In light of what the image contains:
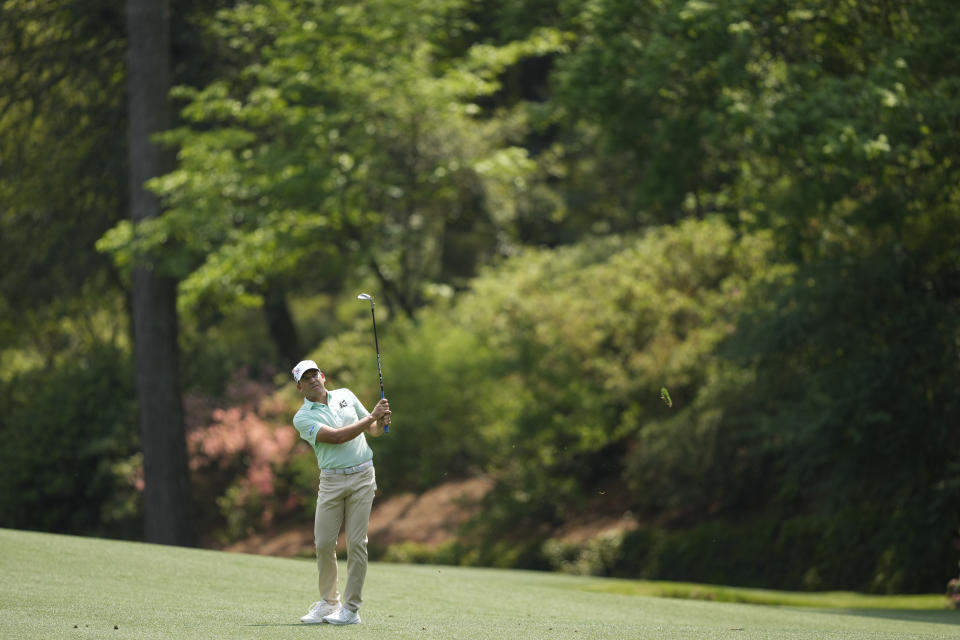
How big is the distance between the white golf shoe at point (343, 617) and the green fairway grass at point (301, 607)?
14cm

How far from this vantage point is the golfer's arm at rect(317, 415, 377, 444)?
8.55 m

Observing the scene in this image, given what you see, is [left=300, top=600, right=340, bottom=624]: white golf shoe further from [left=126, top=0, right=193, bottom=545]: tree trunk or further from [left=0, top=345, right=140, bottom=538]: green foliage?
[left=0, top=345, right=140, bottom=538]: green foliage

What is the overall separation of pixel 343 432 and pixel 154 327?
14473 millimetres

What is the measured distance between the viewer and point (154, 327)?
73.0ft

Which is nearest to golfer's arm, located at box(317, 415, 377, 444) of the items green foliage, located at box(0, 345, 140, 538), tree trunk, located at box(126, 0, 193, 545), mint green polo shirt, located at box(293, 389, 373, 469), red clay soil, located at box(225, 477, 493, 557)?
mint green polo shirt, located at box(293, 389, 373, 469)

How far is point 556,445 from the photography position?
21.7 metres

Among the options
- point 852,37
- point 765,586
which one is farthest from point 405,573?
point 852,37

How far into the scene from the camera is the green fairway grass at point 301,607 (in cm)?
838

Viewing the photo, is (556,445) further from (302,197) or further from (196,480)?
(196,480)

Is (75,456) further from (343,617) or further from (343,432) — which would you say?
(343,432)

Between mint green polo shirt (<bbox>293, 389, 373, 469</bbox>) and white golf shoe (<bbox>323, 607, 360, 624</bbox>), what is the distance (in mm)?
985

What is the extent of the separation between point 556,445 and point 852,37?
8174mm

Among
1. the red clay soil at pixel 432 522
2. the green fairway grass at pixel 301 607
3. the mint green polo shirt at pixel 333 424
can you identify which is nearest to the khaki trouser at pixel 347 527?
the mint green polo shirt at pixel 333 424

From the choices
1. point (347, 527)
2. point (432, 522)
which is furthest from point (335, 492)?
point (432, 522)
